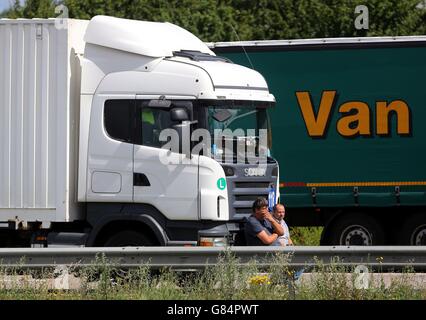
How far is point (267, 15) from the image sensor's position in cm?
3784

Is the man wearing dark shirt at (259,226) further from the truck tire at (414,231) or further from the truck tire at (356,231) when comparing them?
the truck tire at (414,231)

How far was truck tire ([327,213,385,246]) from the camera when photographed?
19672 mm

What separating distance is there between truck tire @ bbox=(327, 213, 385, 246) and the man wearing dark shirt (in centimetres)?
510

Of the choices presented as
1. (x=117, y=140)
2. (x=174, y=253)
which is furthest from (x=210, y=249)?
(x=117, y=140)

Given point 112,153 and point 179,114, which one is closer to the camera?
point 179,114

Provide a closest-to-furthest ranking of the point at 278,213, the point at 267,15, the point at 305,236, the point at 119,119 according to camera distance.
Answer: the point at 119,119 < the point at 278,213 < the point at 305,236 < the point at 267,15

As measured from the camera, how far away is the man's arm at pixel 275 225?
48.8 feet

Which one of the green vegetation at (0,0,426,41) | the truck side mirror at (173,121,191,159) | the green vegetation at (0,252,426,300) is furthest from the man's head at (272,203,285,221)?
the green vegetation at (0,0,426,41)

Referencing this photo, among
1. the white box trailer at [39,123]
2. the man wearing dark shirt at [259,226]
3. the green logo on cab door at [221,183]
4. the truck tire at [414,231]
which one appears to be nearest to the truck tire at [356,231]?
the truck tire at [414,231]

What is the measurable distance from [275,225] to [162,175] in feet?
5.46

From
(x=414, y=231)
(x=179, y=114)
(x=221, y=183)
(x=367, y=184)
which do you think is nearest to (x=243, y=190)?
(x=221, y=183)

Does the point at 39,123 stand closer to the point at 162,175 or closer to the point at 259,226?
the point at 162,175

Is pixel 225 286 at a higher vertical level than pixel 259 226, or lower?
lower
